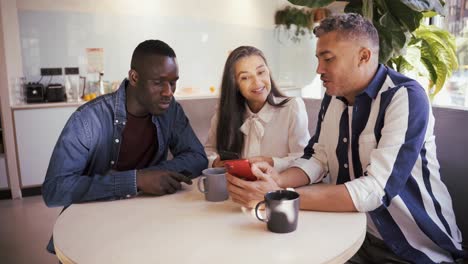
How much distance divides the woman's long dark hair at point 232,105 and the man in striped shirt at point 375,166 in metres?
0.49

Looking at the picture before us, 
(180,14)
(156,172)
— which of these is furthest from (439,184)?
(180,14)

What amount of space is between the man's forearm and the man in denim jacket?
1.51 ft

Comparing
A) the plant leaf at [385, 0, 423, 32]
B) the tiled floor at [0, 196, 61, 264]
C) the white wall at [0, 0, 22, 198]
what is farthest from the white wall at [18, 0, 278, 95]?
the plant leaf at [385, 0, 423, 32]

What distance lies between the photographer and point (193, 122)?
244cm

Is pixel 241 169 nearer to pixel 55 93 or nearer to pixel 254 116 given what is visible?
pixel 254 116

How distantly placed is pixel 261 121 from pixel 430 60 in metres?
2.33

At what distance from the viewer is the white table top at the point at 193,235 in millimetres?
886

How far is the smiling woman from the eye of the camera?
1.85m

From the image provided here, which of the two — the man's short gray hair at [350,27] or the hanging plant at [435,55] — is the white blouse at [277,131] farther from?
the hanging plant at [435,55]

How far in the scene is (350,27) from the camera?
1.34 metres

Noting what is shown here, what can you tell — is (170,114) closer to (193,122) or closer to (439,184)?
(193,122)

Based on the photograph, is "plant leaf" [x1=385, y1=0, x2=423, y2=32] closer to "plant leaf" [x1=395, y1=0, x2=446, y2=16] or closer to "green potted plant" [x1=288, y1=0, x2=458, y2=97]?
"green potted plant" [x1=288, y1=0, x2=458, y2=97]

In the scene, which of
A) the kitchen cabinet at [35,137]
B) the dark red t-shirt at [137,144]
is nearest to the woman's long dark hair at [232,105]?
the dark red t-shirt at [137,144]

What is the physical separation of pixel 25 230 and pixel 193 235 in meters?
2.76
